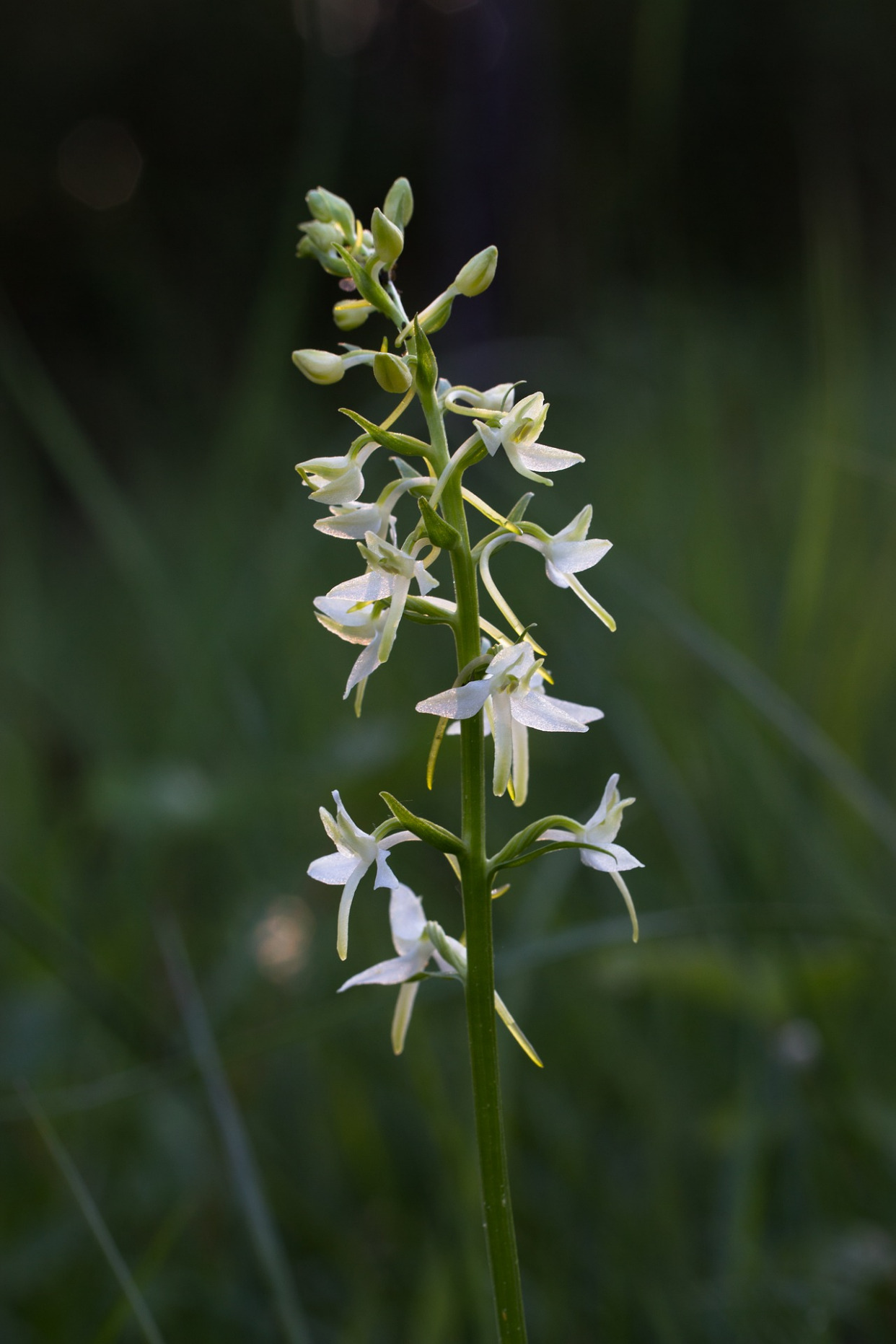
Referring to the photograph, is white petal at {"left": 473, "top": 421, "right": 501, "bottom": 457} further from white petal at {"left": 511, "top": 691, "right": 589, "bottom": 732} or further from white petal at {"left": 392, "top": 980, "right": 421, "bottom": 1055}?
white petal at {"left": 392, "top": 980, "right": 421, "bottom": 1055}

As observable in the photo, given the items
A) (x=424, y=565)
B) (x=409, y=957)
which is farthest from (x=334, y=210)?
(x=409, y=957)

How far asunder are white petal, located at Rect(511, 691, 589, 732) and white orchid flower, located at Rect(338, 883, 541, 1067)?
0.70 ft

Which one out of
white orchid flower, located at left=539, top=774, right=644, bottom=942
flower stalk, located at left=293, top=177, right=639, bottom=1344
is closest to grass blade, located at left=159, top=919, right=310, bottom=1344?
flower stalk, located at left=293, top=177, right=639, bottom=1344

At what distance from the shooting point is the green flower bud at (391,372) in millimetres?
1021

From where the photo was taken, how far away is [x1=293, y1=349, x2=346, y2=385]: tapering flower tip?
1146 millimetres

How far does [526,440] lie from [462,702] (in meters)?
0.39

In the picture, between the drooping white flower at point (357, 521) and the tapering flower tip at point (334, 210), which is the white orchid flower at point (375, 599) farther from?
the tapering flower tip at point (334, 210)

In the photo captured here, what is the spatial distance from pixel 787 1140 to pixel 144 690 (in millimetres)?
3781

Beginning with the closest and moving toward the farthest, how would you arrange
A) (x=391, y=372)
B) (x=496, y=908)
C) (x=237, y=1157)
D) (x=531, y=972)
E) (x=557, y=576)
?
1. (x=391, y=372)
2. (x=557, y=576)
3. (x=237, y=1157)
4. (x=531, y=972)
5. (x=496, y=908)

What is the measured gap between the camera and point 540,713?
1.06 m

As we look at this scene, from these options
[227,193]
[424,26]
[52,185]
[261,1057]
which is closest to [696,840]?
[261,1057]

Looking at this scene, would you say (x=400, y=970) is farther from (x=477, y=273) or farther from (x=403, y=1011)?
(x=477, y=273)

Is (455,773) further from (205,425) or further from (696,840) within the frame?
(205,425)

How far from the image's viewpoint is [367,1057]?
2.38 m
